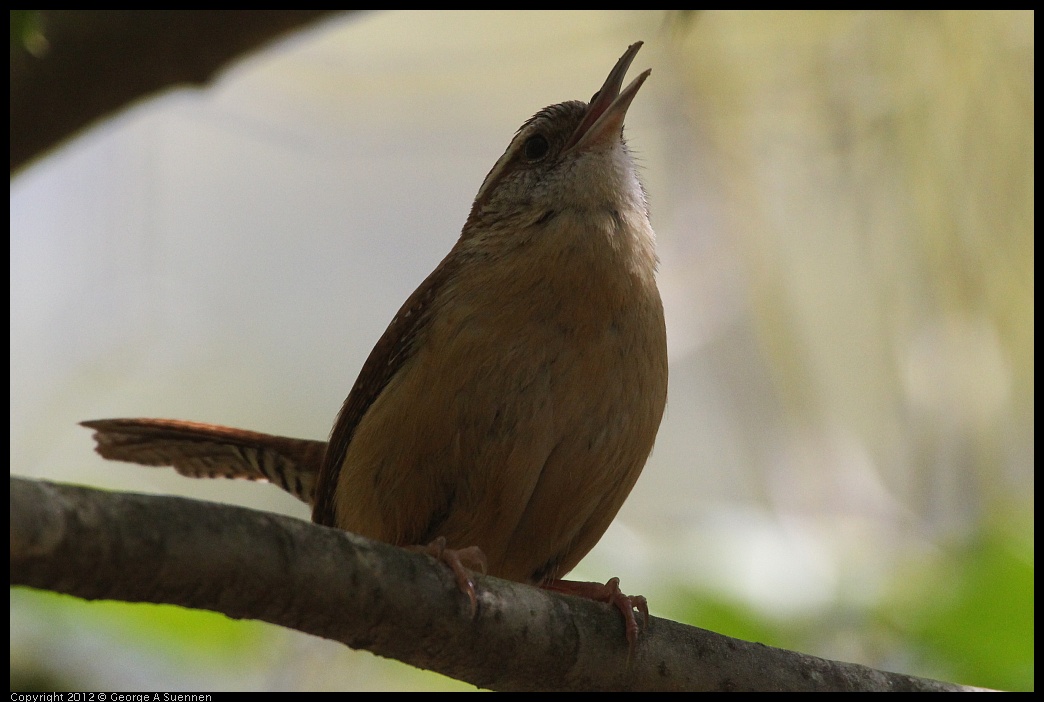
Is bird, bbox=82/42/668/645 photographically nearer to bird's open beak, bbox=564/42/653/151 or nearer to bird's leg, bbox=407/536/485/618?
bird's leg, bbox=407/536/485/618

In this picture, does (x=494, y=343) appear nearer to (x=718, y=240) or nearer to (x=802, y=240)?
(x=718, y=240)

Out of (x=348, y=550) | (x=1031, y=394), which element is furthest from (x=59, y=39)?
(x=1031, y=394)

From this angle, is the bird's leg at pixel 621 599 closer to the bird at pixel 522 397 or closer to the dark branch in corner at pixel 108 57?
the bird at pixel 522 397

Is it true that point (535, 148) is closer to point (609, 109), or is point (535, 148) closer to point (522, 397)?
point (609, 109)

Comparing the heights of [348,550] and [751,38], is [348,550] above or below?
below

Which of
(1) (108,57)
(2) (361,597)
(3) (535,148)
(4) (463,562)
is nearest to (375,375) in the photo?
(4) (463,562)
